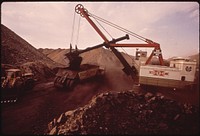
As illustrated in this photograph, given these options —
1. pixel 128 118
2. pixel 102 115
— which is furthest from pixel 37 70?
pixel 128 118

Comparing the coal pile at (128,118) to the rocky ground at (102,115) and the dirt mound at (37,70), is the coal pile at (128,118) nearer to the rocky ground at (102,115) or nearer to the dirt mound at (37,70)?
the rocky ground at (102,115)

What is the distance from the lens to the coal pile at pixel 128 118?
5.91 meters

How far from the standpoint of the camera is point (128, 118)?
6512mm

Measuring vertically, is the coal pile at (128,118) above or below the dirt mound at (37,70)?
below

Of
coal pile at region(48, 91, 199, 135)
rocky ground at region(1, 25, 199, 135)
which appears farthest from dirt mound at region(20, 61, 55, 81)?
coal pile at region(48, 91, 199, 135)

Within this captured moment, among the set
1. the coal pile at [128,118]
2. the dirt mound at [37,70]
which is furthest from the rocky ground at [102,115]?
the dirt mound at [37,70]

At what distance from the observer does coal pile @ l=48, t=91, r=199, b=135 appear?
591 cm

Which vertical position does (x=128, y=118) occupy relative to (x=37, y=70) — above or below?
below

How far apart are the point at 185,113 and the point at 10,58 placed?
18824mm

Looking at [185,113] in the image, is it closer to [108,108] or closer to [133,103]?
[133,103]

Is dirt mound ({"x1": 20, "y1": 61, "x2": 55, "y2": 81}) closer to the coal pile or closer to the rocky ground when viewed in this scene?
the rocky ground

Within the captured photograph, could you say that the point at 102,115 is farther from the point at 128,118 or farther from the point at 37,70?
the point at 37,70

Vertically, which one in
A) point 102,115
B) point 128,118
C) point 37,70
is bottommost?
point 128,118

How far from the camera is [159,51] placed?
11.2 m
